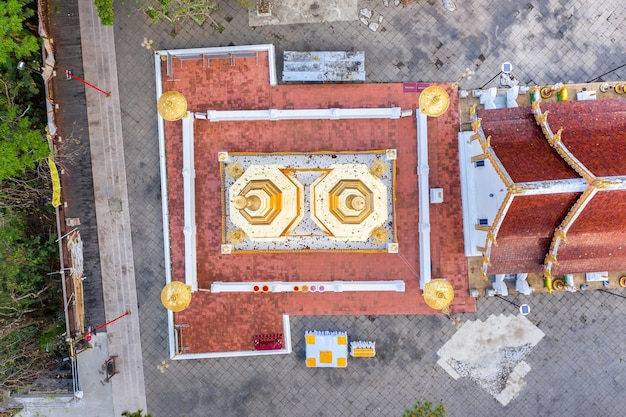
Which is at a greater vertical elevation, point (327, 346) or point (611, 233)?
point (611, 233)

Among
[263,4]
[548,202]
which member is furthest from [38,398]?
[548,202]

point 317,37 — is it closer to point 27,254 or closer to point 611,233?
point 611,233

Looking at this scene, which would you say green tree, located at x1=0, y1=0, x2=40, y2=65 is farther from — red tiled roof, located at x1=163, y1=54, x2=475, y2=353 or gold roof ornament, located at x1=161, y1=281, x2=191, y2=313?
gold roof ornament, located at x1=161, y1=281, x2=191, y2=313

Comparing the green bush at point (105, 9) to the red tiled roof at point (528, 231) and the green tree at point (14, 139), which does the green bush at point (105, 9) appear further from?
the red tiled roof at point (528, 231)

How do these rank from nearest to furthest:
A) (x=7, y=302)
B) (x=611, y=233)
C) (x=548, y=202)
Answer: (x=548, y=202)
(x=611, y=233)
(x=7, y=302)

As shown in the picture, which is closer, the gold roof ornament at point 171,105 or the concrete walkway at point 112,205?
the gold roof ornament at point 171,105

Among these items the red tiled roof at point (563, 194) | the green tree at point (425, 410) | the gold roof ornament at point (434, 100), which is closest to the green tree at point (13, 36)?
the gold roof ornament at point (434, 100)

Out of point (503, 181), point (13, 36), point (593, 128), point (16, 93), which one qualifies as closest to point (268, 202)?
point (503, 181)

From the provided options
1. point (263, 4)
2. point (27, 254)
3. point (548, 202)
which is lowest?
point (27, 254)
